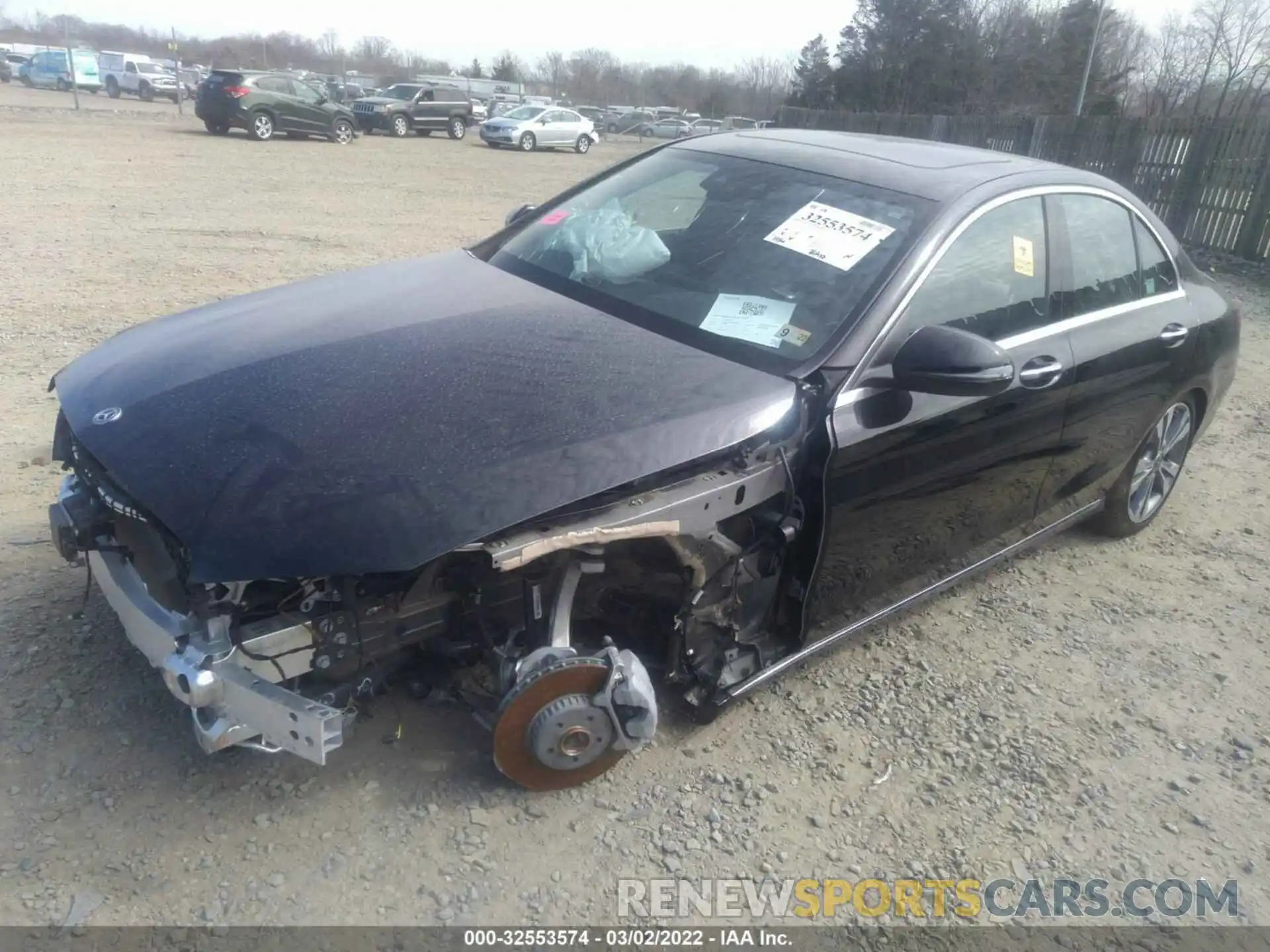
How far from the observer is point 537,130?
28.4 metres

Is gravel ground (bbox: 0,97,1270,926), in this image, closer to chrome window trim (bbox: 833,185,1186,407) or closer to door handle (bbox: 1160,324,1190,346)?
door handle (bbox: 1160,324,1190,346)

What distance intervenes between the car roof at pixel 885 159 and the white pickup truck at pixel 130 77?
44.1 metres

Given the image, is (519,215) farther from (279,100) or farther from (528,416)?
(279,100)

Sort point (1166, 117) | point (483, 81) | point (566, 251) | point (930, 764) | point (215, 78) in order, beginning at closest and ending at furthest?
point (930, 764) < point (566, 251) < point (1166, 117) < point (215, 78) < point (483, 81)

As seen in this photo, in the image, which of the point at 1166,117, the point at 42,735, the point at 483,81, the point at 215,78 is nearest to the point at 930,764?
the point at 42,735

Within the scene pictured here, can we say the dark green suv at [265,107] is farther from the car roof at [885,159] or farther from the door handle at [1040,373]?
the door handle at [1040,373]

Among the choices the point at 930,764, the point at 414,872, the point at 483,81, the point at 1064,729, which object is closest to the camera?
the point at 414,872

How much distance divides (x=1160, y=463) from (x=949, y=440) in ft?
6.85

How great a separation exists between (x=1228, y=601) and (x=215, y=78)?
23.6 m

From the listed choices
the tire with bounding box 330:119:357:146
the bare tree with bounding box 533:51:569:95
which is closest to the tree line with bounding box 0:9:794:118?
the bare tree with bounding box 533:51:569:95

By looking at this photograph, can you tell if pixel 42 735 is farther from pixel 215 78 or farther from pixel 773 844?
pixel 215 78

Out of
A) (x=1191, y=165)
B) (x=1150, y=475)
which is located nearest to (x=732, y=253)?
(x=1150, y=475)

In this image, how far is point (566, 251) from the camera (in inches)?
138

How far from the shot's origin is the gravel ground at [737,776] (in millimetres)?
2332
